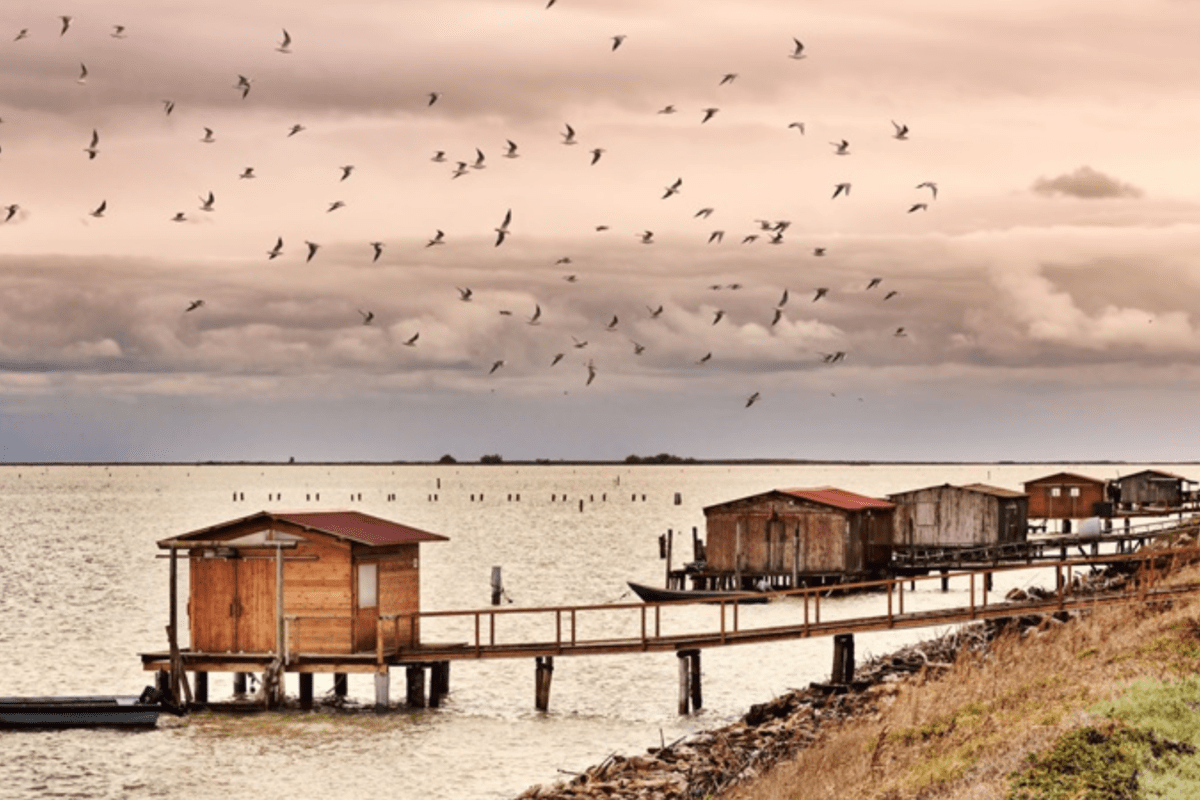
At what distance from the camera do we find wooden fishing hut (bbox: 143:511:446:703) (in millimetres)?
37469

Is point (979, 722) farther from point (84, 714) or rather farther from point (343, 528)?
point (84, 714)

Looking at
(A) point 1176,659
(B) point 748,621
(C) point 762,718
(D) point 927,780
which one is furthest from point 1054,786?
(B) point 748,621

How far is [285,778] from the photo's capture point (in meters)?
32.1

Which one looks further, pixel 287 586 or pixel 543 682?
pixel 543 682

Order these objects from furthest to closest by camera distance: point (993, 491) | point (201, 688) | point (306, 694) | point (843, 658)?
point (993, 491)
point (201, 688)
point (306, 694)
point (843, 658)

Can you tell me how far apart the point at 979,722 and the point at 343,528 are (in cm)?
2061

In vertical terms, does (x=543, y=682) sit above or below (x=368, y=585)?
below

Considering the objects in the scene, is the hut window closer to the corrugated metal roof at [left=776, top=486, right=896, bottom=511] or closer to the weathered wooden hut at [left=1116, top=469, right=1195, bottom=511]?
Result: the corrugated metal roof at [left=776, top=486, right=896, bottom=511]

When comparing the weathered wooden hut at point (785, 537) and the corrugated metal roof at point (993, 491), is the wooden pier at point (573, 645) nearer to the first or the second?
the weathered wooden hut at point (785, 537)

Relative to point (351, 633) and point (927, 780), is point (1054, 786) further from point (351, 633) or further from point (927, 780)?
point (351, 633)

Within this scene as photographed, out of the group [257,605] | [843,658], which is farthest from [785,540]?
[257,605]

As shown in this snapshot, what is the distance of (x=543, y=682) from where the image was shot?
39156 mm

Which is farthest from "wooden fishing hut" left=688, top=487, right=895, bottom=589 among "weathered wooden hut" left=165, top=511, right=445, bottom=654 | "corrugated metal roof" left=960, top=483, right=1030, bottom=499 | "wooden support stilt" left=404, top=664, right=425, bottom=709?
"weathered wooden hut" left=165, top=511, right=445, bottom=654

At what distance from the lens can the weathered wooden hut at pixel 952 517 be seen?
240 feet
